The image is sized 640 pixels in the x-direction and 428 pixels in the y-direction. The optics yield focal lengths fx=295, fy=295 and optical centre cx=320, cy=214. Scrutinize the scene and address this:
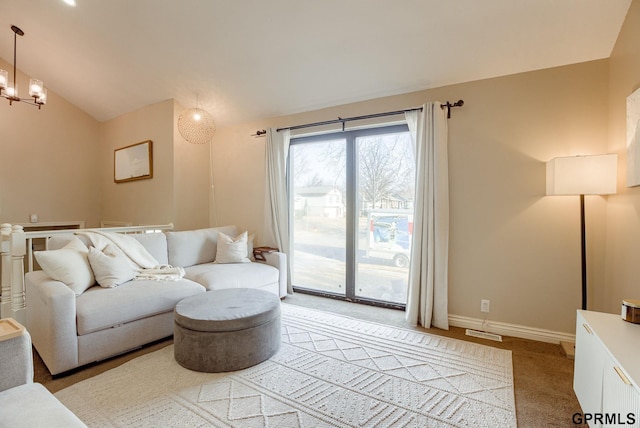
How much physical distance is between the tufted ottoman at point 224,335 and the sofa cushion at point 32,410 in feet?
3.15

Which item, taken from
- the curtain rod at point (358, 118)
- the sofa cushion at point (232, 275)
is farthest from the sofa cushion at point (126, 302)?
the curtain rod at point (358, 118)

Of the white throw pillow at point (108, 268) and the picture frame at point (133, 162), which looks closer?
the white throw pillow at point (108, 268)

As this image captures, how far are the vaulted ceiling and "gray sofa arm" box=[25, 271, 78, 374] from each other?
8.36 ft

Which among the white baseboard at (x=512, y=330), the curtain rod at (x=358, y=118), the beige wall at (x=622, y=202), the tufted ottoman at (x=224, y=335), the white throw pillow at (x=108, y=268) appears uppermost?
the curtain rod at (x=358, y=118)

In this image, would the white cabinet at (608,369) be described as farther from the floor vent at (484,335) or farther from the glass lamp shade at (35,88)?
the glass lamp shade at (35,88)

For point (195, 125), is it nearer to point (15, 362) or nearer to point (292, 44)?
point (292, 44)

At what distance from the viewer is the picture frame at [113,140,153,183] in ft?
14.2

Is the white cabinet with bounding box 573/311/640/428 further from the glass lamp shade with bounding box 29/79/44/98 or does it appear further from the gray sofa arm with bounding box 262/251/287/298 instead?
the glass lamp shade with bounding box 29/79/44/98

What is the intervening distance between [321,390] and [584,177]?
2.36 meters

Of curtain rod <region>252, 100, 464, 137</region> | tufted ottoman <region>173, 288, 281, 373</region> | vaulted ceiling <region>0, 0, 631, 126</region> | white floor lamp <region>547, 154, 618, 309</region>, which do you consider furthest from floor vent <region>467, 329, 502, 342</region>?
vaulted ceiling <region>0, 0, 631, 126</region>

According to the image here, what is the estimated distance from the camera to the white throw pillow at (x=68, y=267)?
7.30 ft

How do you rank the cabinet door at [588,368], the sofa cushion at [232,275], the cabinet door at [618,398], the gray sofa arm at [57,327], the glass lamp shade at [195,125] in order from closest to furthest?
1. the cabinet door at [618,398]
2. the cabinet door at [588,368]
3. the gray sofa arm at [57,327]
4. the sofa cushion at [232,275]
5. the glass lamp shade at [195,125]

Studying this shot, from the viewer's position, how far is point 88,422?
1555 mm

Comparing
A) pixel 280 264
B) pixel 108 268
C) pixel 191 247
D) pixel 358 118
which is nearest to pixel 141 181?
pixel 191 247
